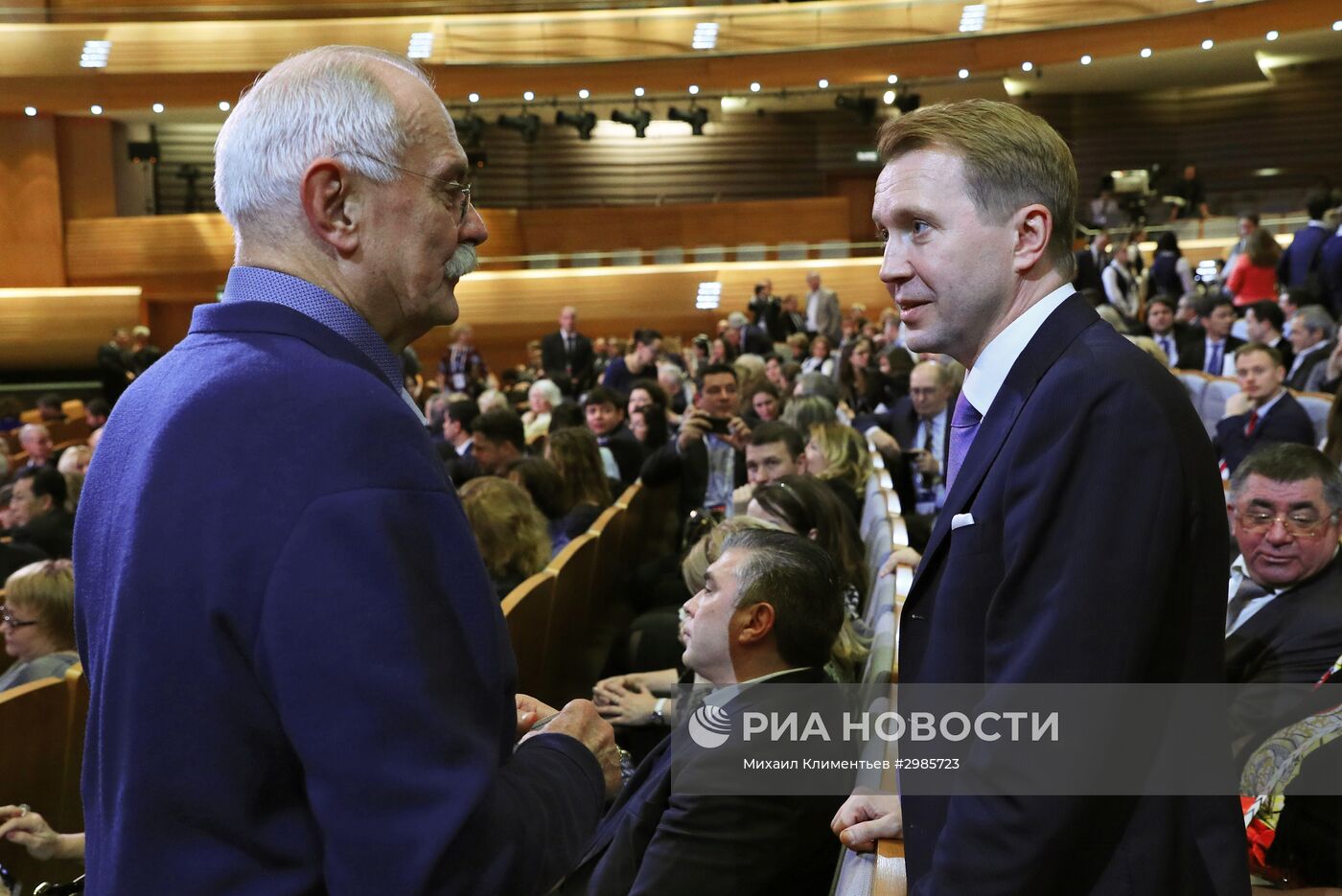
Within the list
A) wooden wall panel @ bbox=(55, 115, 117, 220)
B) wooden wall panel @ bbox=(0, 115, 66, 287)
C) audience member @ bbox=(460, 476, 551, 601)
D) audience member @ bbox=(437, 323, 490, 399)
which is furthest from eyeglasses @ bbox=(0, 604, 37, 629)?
wooden wall panel @ bbox=(55, 115, 117, 220)

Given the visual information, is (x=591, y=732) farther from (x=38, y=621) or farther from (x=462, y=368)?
(x=462, y=368)

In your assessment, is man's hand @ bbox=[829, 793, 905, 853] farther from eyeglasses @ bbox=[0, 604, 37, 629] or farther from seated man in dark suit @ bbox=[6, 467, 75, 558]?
seated man in dark suit @ bbox=[6, 467, 75, 558]

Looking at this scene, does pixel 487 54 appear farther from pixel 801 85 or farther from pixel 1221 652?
pixel 1221 652

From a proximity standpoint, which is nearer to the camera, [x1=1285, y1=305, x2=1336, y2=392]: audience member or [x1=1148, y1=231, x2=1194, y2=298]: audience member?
[x1=1285, y1=305, x2=1336, y2=392]: audience member

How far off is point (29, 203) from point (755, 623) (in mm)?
19201

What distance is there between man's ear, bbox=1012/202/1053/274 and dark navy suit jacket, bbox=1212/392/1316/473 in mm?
4422

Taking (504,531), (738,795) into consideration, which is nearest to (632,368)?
(504,531)

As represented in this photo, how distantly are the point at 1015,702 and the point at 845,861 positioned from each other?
1.93ft

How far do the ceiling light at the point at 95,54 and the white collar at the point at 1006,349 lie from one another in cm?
1892

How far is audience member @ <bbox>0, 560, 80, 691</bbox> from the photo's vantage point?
3.37m

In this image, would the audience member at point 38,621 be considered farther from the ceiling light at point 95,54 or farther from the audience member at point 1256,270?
→ the ceiling light at point 95,54

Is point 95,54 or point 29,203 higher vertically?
point 95,54

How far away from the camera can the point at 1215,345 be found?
852 centimetres

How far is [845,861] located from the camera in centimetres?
175
